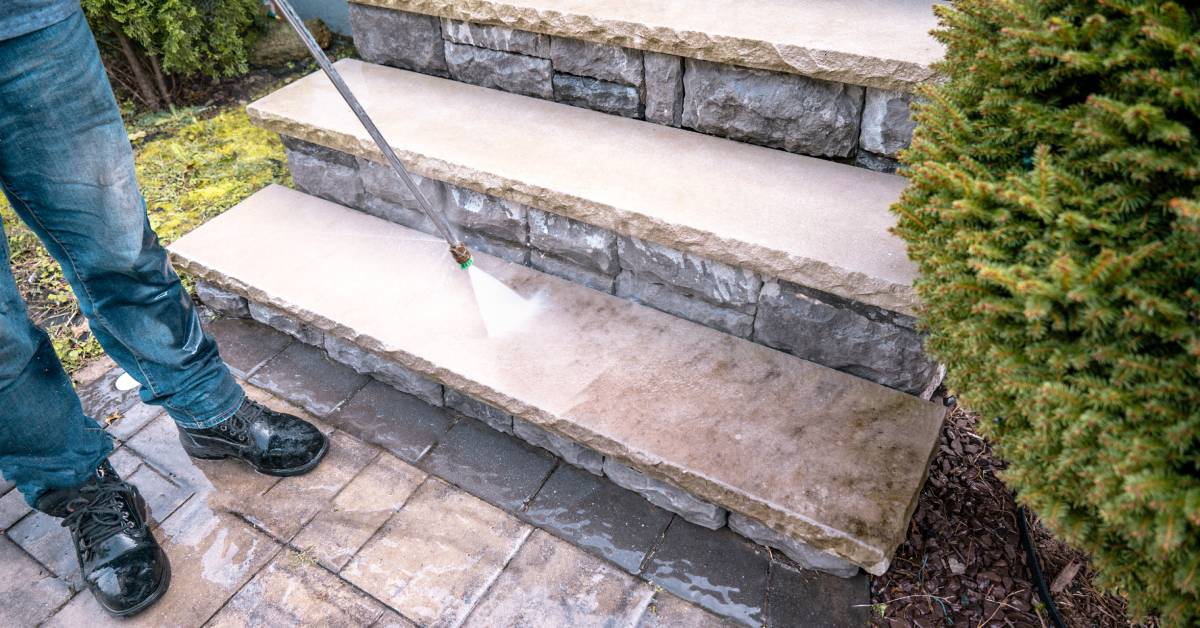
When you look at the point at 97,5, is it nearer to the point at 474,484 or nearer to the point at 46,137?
the point at 46,137

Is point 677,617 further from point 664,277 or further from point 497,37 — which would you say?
point 497,37

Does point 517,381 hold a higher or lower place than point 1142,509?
lower

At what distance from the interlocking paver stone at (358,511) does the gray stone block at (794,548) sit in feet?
3.34

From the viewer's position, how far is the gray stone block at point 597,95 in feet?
9.01

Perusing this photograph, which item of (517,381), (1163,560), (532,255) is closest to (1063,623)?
(1163,560)

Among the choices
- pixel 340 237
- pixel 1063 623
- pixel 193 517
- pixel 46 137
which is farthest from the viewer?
pixel 340 237

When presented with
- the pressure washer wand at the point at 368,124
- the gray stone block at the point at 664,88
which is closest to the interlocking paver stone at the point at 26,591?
the pressure washer wand at the point at 368,124

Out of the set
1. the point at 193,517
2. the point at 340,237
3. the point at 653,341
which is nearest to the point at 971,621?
the point at 653,341

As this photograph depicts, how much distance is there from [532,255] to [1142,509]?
6.52ft

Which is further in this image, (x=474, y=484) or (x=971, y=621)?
(x=474, y=484)

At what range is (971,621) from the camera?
6.48 ft

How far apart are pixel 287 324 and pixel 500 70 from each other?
4.26 feet

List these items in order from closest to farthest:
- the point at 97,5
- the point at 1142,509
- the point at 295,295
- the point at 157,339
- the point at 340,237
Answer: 1. the point at 1142,509
2. the point at 157,339
3. the point at 295,295
4. the point at 340,237
5. the point at 97,5

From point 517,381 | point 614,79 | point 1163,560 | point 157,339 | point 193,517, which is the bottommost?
point 193,517
